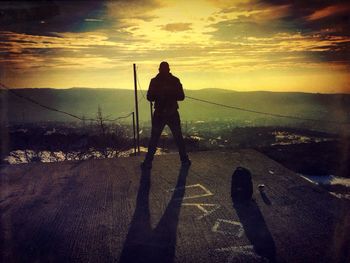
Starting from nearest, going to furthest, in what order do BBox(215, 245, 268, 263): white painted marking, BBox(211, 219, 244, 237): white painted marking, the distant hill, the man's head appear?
1. BBox(215, 245, 268, 263): white painted marking
2. BBox(211, 219, 244, 237): white painted marking
3. the man's head
4. the distant hill

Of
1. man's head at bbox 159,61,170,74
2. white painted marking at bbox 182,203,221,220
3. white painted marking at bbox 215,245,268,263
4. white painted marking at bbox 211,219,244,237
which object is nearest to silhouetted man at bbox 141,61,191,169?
man's head at bbox 159,61,170,74

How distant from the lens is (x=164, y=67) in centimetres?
825

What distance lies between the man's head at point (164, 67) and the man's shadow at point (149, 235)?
9.84 ft

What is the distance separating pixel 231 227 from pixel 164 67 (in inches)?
169

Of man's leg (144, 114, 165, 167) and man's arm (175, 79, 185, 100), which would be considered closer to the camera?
man's arm (175, 79, 185, 100)

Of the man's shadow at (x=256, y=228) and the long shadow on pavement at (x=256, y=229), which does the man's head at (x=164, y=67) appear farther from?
the long shadow on pavement at (x=256, y=229)

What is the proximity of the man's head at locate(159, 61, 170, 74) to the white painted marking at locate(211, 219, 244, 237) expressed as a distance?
4.03 metres

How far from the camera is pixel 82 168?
9039mm

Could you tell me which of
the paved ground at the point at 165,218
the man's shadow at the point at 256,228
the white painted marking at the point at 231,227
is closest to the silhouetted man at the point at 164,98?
the paved ground at the point at 165,218

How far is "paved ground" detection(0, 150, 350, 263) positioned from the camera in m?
4.54

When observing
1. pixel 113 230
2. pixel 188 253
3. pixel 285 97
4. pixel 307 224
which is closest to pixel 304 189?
pixel 307 224

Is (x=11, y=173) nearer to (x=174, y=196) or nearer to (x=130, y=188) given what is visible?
(x=130, y=188)

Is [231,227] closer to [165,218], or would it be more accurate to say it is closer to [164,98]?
[165,218]

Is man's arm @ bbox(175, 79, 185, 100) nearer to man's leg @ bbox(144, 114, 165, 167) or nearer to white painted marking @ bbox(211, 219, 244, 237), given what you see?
man's leg @ bbox(144, 114, 165, 167)
